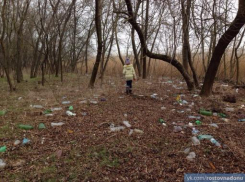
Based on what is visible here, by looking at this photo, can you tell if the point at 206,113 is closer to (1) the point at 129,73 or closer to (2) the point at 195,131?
(2) the point at 195,131

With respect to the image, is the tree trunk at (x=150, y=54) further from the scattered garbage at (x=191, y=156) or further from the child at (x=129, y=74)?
the scattered garbage at (x=191, y=156)

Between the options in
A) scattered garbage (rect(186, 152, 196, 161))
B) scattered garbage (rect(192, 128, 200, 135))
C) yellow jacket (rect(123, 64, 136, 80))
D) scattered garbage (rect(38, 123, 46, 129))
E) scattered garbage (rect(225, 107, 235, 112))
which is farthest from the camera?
yellow jacket (rect(123, 64, 136, 80))

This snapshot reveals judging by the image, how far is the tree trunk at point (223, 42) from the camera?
4.68 metres

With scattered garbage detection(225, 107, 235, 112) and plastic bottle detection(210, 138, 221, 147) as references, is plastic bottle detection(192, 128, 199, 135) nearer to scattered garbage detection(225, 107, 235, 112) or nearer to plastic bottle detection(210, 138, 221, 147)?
plastic bottle detection(210, 138, 221, 147)

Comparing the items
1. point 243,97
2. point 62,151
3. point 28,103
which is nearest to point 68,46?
point 28,103

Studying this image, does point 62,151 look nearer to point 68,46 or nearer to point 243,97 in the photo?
point 243,97

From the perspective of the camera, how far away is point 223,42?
16.9 ft

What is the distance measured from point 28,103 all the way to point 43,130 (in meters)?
1.97

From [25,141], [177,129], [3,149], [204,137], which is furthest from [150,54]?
[3,149]

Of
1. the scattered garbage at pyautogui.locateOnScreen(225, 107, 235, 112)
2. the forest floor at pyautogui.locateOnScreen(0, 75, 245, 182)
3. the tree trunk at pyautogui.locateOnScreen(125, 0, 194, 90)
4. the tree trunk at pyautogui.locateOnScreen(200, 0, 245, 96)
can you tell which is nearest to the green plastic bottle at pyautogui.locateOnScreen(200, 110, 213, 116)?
the forest floor at pyautogui.locateOnScreen(0, 75, 245, 182)

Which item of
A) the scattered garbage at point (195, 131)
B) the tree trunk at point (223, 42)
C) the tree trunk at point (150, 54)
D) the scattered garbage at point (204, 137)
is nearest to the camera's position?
the scattered garbage at point (204, 137)

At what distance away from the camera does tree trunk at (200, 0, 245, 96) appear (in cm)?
468

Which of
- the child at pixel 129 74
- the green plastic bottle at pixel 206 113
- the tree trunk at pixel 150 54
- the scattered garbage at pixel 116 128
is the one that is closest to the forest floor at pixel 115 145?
the scattered garbage at pixel 116 128

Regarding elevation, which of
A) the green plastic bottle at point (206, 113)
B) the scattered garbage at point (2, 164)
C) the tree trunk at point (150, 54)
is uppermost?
the tree trunk at point (150, 54)
